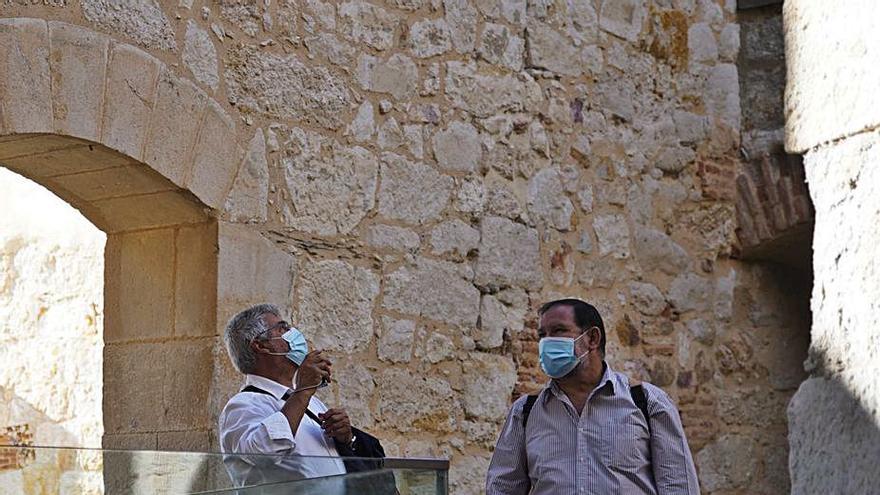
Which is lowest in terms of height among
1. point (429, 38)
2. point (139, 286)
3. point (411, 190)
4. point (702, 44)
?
point (139, 286)

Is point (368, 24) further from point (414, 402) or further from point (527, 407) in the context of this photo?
point (527, 407)

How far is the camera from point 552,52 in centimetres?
616

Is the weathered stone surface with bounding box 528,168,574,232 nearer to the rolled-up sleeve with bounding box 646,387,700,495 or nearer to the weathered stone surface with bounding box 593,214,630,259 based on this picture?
the weathered stone surface with bounding box 593,214,630,259

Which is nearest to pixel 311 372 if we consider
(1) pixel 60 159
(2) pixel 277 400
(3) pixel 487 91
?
(2) pixel 277 400

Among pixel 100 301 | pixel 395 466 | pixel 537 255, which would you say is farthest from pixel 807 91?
pixel 100 301

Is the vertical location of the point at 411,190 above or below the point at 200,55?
below

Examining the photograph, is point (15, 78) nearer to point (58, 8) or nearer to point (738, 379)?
point (58, 8)

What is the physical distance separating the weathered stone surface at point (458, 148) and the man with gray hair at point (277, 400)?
6.09 ft

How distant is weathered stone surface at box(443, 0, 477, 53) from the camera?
5.69m

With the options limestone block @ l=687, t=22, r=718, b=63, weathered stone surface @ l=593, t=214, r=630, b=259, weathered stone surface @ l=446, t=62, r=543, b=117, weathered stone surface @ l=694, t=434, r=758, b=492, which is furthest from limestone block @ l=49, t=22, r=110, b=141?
weathered stone surface @ l=694, t=434, r=758, b=492

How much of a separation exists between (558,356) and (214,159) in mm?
1749

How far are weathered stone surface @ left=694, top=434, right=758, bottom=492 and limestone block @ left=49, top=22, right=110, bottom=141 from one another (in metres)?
3.62

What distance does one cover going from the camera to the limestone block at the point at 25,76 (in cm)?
418

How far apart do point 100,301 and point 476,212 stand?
6.02 ft
